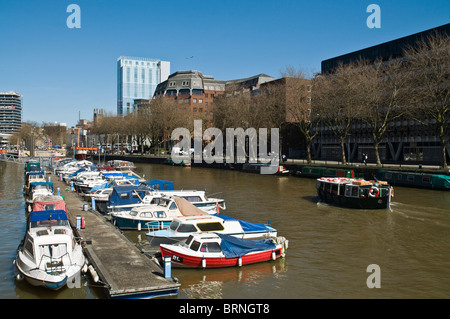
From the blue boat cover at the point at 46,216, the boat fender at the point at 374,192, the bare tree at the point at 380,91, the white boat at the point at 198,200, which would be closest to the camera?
the blue boat cover at the point at 46,216

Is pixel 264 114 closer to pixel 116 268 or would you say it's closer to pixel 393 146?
pixel 393 146

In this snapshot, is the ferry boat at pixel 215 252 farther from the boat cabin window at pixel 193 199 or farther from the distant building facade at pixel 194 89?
the distant building facade at pixel 194 89

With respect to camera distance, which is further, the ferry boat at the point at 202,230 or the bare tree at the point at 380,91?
the bare tree at the point at 380,91

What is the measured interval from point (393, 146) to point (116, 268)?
3074 inches

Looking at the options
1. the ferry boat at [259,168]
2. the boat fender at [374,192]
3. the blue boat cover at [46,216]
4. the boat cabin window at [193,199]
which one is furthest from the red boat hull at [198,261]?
the ferry boat at [259,168]

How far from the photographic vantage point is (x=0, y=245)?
25.2 metres

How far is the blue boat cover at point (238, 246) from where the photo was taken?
2146cm

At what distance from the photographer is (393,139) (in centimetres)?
8362

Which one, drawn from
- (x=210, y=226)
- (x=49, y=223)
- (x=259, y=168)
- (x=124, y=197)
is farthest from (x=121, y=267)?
(x=259, y=168)

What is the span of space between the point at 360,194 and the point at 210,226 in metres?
19.1

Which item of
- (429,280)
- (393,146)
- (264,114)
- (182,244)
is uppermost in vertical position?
(264,114)

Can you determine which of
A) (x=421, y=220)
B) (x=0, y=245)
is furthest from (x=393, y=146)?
(x=0, y=245)

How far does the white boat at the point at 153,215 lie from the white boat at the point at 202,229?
4.31m
